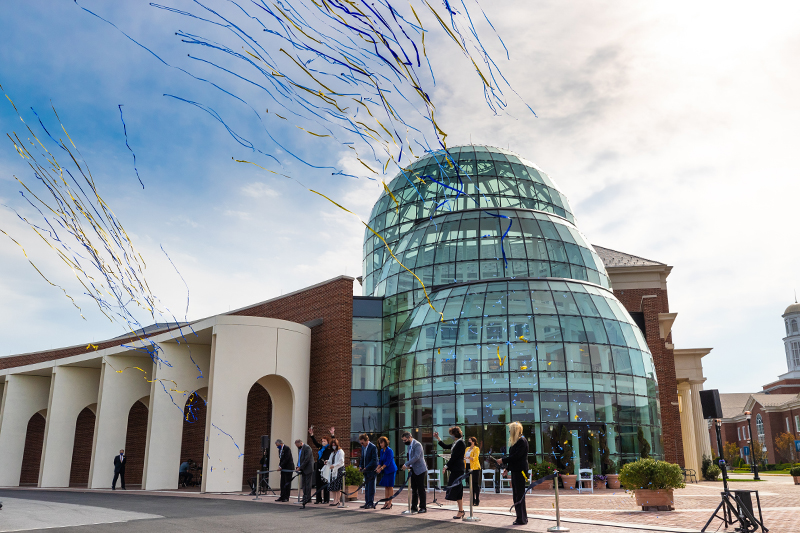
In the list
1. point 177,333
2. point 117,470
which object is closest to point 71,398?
point 117,470

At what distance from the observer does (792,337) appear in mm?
124312

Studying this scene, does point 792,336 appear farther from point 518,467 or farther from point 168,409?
point 518,467

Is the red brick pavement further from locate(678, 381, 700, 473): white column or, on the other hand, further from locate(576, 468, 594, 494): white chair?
locate(678, 381, 700, 473): white column

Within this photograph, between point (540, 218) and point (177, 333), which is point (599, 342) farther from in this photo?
point (177, 333)

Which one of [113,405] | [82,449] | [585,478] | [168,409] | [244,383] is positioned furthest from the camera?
[82,449]

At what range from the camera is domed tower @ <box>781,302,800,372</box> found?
123 meters

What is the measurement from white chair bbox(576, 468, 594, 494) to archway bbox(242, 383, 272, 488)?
1316cm

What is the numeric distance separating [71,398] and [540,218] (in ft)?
74.7

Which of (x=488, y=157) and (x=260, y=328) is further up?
(x=488, y=157)

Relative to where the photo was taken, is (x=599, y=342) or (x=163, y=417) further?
(x=163, y=417)

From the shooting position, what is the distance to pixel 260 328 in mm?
22703

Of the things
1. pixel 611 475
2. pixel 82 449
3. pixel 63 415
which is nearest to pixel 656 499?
pixel 611 475

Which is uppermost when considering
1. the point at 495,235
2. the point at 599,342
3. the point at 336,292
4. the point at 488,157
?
the point at 488,157

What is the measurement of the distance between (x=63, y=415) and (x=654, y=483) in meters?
25.5
